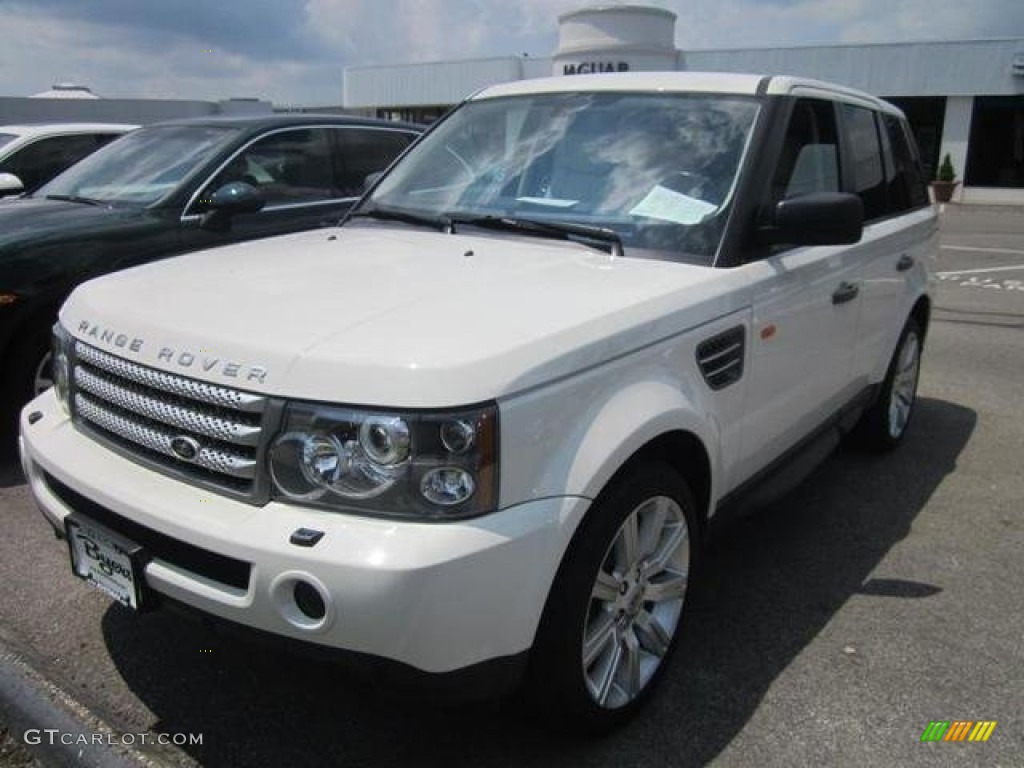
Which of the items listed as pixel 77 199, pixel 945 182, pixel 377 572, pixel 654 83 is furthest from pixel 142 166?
pixel 945 182

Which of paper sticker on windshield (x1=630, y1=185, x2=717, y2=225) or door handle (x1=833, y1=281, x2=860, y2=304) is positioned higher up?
paper sticker on windshield (x1=630, y1=185, x2=717, y2=225)

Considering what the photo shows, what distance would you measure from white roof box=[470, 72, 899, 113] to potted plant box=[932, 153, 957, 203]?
86.9ft

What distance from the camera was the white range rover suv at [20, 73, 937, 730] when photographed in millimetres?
2092

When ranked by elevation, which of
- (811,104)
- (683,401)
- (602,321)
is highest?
(811,104)

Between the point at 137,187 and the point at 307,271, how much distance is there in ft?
10.6

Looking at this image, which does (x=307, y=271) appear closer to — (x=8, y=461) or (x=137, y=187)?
(x=8, y=461)

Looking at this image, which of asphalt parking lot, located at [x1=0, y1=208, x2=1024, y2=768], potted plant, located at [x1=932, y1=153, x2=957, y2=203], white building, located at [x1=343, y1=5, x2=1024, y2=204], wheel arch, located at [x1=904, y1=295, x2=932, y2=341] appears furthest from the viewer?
potted plant, located at [x1=932, y1=153, x2=957, y2=203]

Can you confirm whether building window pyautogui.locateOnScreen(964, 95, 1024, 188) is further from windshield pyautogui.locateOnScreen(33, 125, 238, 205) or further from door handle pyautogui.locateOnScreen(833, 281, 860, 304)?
door handle pyautogui.locateOnScreen(833, 281, 860, 304)

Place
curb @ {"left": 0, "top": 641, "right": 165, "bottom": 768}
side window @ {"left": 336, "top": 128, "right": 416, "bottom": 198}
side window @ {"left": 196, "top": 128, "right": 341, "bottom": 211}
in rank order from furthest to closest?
side window @ {"left": 336, "top": 128, "right": 416, "bottom": 198} → side window @ {"left": 196, "top": 128, "right": 341, "bottom": 211} → curb @ {"left": 0, "top": 641, "right": 165, "bottom": 768}

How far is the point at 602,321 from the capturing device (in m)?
2.47

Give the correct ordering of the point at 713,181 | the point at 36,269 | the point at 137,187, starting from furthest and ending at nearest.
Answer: the point at 137,187
the point at 36,269
the point at 713,181

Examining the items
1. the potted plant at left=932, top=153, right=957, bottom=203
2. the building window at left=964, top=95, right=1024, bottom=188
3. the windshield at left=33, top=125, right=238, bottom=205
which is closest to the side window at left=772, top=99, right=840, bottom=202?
the windshield at left=33, top=125, right=238, bottom=205

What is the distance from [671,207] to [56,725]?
2.51m

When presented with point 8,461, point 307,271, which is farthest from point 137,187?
point 307,271
